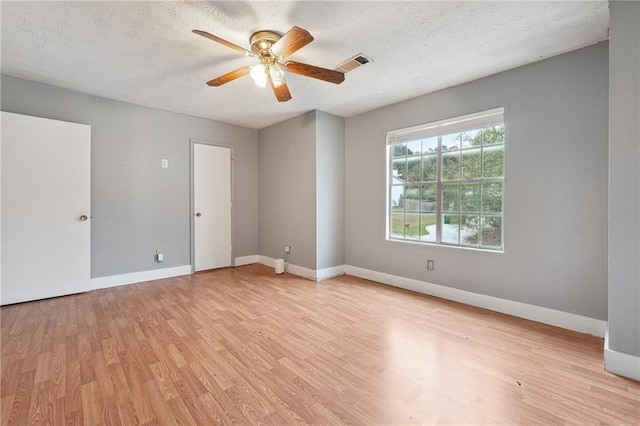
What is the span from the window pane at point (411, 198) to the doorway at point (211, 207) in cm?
314

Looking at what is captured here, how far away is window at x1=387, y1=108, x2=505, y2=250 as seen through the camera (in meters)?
3.08

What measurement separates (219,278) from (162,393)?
268 cm

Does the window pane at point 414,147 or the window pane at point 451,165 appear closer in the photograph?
the window pane at point 451,165

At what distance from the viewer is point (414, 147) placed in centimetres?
378

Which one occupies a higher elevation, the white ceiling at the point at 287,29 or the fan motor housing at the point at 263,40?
the white ceiling at the point at 287,29

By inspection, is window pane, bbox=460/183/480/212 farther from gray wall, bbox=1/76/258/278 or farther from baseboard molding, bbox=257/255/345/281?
gray wall, bbox=1/76/258/278

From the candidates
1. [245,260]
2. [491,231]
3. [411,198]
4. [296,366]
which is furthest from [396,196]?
[245,260]

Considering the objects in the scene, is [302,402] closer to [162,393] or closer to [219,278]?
[162,393]

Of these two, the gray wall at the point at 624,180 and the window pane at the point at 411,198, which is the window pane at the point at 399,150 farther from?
the gray wall at the point at 624,180

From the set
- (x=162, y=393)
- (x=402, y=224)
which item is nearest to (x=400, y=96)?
(x=402, y=224)

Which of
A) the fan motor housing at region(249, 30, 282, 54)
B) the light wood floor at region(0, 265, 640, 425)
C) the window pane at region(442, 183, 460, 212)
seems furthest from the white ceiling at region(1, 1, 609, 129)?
the light wood floor at region(0, 265, 640, 425)

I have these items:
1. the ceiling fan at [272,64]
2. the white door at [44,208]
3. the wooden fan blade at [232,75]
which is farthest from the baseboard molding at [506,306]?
the white door at [44,208]

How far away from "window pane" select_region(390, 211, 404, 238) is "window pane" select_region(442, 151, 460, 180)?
0.82 m

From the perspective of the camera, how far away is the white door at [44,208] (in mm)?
3086
